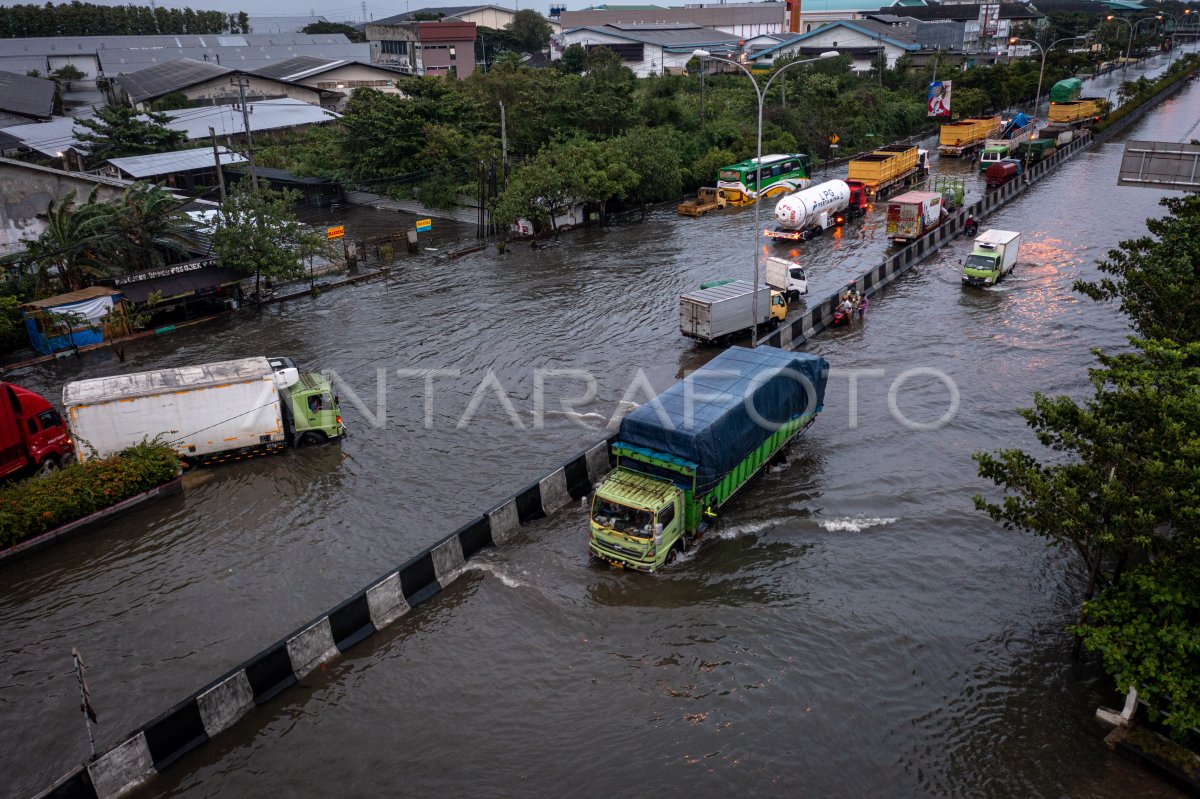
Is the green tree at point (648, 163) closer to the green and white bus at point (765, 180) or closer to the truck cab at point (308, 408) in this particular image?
the green and white bus at point (765, 180)

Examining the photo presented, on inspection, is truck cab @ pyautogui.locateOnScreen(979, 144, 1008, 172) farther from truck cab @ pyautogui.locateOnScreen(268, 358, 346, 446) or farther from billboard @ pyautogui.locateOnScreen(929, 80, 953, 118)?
truck cab @ pyautogui.locateOnScreen(268, 358, 346, 446)

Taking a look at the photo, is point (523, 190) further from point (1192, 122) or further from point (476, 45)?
point (476, 45)

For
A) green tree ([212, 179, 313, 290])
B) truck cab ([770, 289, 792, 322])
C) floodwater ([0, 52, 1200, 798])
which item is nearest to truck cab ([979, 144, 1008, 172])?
floodwater ([0, 52, 1200, 798])

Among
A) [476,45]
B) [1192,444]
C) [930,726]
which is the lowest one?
[930,726]

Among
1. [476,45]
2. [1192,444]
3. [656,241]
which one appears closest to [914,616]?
[1192,444]

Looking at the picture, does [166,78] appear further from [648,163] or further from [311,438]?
[311,438]

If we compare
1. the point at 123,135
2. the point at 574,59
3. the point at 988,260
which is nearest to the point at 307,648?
the point at 988,260

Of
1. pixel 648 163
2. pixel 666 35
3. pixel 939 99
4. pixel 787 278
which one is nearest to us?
pixel 787 278
